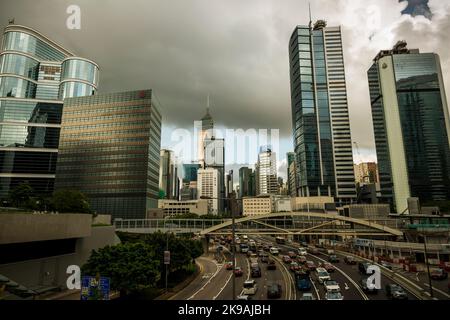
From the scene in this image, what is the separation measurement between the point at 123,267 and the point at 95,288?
8039 millimetres

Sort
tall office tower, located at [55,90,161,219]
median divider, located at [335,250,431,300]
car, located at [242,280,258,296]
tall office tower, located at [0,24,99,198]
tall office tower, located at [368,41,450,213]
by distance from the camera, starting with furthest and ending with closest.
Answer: tall office tower, located at [368,41,450,213], tall office tower, located at [0,24,99,198], tall office tower, located at [55,90,161,219], car, located at [242,280,258,296], median divider, located at [335,250,431,300]

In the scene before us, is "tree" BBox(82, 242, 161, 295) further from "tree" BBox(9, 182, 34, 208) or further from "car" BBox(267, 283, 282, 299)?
"tree" BBox(9, 182, 34, 208)

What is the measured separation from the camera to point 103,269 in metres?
27.8

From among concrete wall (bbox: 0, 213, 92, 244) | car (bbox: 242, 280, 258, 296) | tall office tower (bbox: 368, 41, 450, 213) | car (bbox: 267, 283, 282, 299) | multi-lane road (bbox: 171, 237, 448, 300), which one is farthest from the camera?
tall office tower (bbox: 368, 41, 450, 213)

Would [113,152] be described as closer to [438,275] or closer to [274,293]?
[274,293]

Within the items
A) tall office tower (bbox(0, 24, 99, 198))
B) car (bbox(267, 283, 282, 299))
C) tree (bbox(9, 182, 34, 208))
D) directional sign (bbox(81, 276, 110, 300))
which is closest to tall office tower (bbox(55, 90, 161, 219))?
tall office tower (bbox(0, 24, 99, 198))

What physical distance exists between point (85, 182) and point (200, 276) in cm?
9632

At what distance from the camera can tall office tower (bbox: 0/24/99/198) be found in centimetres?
14450

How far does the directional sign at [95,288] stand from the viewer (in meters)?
19.8

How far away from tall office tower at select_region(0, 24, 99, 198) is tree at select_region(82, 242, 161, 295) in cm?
13590

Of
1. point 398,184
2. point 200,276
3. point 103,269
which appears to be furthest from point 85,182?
point 398,184

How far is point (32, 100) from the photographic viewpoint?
156625mm

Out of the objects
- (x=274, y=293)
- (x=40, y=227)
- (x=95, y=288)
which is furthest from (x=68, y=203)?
(x=274, y=293)
